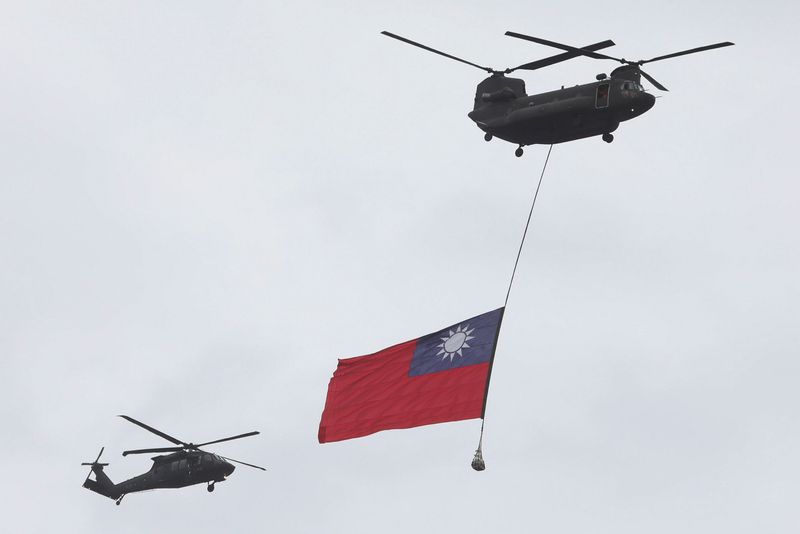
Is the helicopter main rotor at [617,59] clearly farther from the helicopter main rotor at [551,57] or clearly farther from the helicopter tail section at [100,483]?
the helicopter tail section at [100,483]

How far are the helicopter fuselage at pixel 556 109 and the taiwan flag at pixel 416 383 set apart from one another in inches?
293

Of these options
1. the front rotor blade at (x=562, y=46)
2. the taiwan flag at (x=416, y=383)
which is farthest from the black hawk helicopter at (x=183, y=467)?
Result: the front rotor blade at (x=562, y=46)

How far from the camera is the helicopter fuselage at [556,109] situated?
4522 cm

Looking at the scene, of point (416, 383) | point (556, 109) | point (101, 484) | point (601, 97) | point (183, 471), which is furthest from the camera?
point (101, 484)

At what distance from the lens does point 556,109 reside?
151 feet

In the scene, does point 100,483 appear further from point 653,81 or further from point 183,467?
point 653,81

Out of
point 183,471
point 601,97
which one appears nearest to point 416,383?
point 601,97

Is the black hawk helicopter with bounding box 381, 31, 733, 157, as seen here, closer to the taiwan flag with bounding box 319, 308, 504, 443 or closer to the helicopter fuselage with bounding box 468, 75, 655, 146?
the helicopter fuselage with bounding box 468, 75, 655, 146

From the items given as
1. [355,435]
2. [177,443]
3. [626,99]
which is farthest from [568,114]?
[177,443]

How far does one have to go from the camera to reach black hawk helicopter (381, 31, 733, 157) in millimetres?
45125

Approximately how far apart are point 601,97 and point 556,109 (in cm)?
156

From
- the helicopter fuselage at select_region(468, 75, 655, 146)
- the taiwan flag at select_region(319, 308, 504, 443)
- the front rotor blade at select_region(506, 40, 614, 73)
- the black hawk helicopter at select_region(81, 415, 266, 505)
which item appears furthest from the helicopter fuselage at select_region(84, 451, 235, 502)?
the front rotor blade at select_region(506, 40, 614, 73)

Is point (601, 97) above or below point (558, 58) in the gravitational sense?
below

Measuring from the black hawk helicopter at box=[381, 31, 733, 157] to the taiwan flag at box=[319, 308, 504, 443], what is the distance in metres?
7.47
